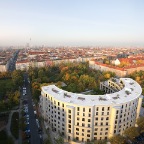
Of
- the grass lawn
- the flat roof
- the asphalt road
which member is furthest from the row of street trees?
the flat roof

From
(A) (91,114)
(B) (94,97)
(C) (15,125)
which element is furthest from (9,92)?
(A) (91,114)

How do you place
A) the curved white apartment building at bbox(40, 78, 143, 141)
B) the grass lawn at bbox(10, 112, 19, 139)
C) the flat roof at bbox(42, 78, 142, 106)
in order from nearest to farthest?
the curved white apartment building at bbox(40, 78, 143, 141) → the flat roof at bbox(42, 78, 142, 106) → the grass lawn at bbox(10, 112, 19, 139)

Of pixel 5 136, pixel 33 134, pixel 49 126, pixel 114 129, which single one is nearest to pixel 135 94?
pixel 114 129

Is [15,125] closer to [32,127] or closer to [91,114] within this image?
[32,127]

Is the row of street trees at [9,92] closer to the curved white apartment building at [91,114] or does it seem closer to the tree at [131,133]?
the curved white apartment building at [91,114]

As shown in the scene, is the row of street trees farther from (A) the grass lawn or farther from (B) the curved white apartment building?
(B) the curved white apartment building

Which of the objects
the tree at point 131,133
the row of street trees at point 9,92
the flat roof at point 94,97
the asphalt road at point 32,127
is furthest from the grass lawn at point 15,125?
the tree at point 131,133
